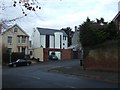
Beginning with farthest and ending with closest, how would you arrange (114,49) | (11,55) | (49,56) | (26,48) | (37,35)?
(37,35)
(26,48)
(49,56)
(11,55)
(114,49)

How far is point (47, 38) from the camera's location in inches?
3644

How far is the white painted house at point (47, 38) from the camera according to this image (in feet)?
298

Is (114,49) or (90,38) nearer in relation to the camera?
(114,49)

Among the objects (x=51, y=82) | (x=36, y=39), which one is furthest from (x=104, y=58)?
(x=36, y=39)

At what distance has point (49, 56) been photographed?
255ft

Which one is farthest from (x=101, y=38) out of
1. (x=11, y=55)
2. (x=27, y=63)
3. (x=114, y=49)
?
(x=11, y=55)

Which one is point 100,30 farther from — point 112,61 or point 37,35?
point 37,35

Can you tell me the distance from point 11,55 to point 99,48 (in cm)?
3721

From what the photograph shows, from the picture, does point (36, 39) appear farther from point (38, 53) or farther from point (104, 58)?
point (104, 58)

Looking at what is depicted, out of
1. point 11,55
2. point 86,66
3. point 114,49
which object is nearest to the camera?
point 114,49

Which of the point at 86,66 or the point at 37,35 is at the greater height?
the point at 37,35

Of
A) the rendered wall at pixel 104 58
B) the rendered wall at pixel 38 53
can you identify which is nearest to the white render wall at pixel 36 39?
the rendered wall at pixel 38 53

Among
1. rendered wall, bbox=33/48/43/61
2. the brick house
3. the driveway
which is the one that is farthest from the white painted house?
the driveway

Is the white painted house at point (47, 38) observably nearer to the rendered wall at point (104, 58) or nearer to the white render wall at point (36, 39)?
the white render wall at point (36, 39)
